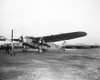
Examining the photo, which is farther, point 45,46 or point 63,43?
point 63,43

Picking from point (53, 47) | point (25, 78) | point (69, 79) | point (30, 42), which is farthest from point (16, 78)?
point (53, 47)

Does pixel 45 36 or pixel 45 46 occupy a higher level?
pixel 45 36

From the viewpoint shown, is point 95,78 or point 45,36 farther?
point 45,36

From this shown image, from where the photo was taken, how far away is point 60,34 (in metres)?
23.1

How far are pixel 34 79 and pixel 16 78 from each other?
2.41 ft

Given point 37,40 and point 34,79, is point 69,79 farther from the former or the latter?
point 37,40

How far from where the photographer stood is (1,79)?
5.07m

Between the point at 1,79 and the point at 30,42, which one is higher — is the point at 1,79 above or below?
below

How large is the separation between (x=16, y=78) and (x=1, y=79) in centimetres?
55

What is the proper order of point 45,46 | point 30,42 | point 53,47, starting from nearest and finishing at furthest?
point 30,42
point 45,46
point 53,47

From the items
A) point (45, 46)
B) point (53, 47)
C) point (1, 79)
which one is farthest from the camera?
point (53, 47)

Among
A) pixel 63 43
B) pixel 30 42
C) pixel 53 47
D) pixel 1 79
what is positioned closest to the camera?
pixel 1 79

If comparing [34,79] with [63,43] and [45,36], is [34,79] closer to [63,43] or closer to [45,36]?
Result: [45,36]

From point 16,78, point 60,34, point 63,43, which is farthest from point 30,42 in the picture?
point 16,78
